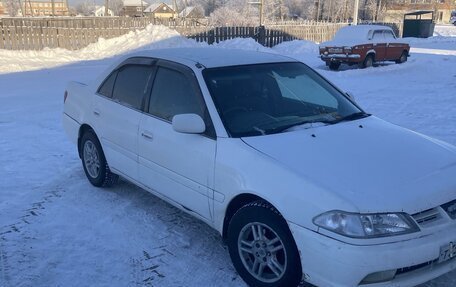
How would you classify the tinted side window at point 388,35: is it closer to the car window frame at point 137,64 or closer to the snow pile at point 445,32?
the car window frame at point 137,64

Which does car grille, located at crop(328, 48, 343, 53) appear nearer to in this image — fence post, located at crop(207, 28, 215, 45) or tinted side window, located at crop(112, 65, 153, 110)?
fence post, located at crop(207, 28, 215, 45)

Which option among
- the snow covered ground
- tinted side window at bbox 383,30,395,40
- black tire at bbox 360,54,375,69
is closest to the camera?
the snow covered ground

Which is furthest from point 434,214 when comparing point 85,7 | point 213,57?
point 85,7

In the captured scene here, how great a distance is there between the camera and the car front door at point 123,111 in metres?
4.56

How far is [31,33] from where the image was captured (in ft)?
68.5

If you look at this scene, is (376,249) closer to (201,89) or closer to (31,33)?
(201,89)

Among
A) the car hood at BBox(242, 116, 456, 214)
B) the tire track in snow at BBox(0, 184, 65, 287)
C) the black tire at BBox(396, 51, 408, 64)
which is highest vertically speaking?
the car hood at BBox(242, 116, 456, 214)

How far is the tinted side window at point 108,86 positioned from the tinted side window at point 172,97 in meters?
0.87

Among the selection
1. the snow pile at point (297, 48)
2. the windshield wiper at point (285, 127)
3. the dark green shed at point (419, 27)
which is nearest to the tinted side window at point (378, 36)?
the snow pile at point (297, 48)

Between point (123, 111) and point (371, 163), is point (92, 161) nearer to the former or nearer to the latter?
point (123, 111)

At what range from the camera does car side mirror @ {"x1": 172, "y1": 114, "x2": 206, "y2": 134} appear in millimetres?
3674

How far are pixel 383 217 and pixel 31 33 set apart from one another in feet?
69.0

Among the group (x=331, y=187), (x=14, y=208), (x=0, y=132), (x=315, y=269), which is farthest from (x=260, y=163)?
(x=0, y=132)

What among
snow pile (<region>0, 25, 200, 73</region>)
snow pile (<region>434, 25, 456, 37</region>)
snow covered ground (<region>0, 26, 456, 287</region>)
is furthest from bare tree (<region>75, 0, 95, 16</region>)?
snow covered ground (<region>0, 26, 456, 287</region>)
